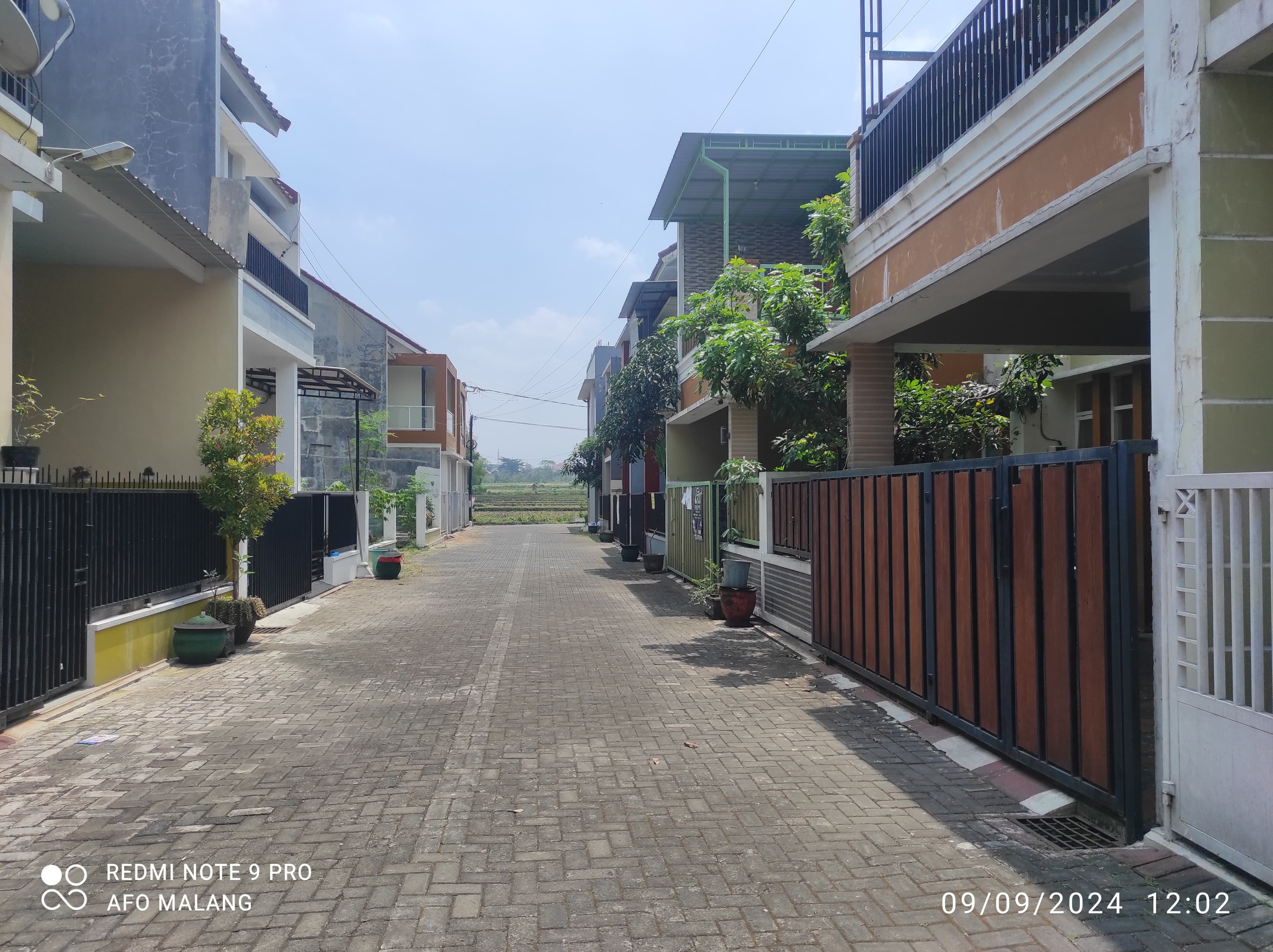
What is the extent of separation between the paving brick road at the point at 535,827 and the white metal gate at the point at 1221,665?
0.30m

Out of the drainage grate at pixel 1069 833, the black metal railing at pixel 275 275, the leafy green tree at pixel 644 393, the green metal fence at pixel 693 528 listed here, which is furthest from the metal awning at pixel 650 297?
the drainage grate at pixel 1069 833

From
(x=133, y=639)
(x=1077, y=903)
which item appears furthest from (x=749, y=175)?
(x=1077, y=903)

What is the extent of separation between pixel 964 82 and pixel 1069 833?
18.3 ft

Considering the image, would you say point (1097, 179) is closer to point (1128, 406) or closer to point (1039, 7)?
point (1039, 7)

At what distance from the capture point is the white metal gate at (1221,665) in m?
3.66

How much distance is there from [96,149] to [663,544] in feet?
49.8

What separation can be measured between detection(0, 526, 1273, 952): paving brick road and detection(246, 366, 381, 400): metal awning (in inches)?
370

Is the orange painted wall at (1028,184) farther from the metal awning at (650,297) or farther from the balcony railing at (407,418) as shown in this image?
the balcony railing at (407,418)

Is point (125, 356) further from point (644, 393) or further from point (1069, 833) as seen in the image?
point (1069, 833)

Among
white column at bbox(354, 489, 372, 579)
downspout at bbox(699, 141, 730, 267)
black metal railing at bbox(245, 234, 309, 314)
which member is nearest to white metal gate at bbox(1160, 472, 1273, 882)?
downspout at bbox(699, 141, 730, 267)

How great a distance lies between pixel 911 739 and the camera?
6.33 m

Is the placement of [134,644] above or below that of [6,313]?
below

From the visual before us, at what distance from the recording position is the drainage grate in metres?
4.36

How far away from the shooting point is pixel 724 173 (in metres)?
15.9
